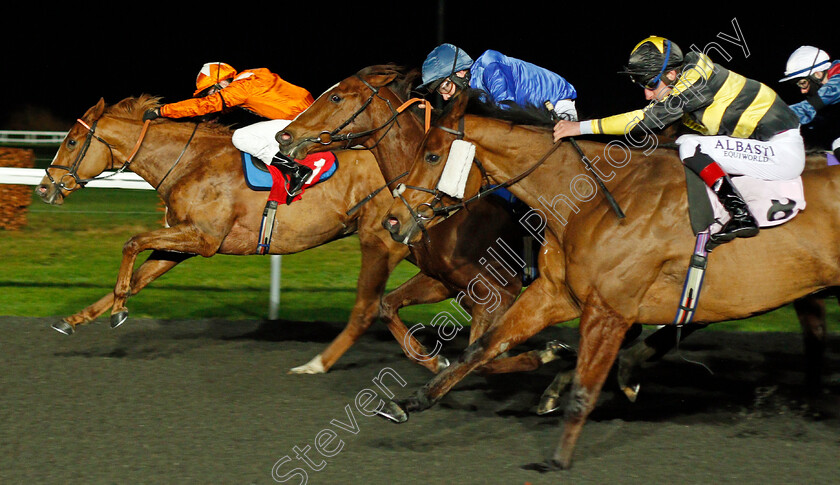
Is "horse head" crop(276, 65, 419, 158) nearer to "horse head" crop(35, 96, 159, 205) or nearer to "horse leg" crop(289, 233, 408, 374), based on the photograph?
"horse leg" crop(289, 233, 408, 374)

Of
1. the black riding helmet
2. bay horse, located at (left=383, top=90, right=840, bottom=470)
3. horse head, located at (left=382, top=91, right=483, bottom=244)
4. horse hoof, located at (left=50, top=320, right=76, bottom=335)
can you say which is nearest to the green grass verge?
horse hoof, located at (left=50, top=320, right=76, bottom=335)

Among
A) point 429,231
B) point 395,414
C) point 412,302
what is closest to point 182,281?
point 412,302

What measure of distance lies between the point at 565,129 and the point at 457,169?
1.74 feet

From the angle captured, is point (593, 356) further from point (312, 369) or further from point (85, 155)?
point (85, 155)

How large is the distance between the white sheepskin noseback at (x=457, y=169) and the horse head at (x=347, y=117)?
1.27 metres

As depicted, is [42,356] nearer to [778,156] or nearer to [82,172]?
[82,172]

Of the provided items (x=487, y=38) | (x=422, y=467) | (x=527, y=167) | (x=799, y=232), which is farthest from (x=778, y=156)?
(x=487, y=38)

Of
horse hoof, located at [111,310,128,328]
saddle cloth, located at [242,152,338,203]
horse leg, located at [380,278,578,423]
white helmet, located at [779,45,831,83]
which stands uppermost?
white helmet, located at [779,45,831,83]

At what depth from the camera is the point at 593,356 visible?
3.77 m

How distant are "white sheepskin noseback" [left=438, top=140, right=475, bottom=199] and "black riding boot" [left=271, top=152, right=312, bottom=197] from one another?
1.88m

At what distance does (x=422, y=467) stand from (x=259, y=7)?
31464mm

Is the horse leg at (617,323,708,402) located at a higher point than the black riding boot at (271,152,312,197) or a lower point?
lower

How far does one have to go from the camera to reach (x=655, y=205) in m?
3.82

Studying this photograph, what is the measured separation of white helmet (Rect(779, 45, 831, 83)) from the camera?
5555mm
